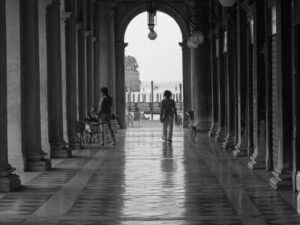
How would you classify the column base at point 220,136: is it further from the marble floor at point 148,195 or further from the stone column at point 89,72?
the stone column at point 89,72

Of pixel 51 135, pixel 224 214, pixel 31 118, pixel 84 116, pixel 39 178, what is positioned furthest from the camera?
pixel 84 116

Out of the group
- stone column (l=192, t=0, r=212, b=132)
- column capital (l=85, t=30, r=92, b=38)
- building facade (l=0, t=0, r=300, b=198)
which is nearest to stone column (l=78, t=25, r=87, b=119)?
building facade (l=0, t=0, r=300, b=198)

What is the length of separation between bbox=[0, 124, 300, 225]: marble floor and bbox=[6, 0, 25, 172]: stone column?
747mm

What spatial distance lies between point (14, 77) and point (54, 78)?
4438 millimetres

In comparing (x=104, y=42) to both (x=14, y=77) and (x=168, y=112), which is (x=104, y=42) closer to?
(x=168, y=112)

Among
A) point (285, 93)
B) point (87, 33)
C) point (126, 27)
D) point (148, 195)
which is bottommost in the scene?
point (148, 195)

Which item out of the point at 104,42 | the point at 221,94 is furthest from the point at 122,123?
the point at 221,94

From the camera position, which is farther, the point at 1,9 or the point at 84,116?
the point at 84,116

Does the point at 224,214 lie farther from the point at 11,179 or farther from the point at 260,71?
the point at 260,71

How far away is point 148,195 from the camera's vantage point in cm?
1217

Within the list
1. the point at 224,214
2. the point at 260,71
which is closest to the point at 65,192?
the point at 224,214

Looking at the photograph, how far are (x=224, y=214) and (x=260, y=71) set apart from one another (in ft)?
21.4

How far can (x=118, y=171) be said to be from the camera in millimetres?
16172

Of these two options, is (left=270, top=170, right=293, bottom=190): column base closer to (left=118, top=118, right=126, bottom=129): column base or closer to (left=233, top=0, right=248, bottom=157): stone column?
(left=233, top=0, right=248, bottom=157): stone column
